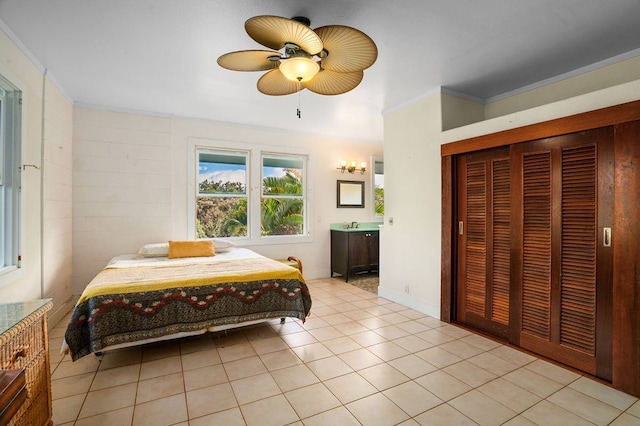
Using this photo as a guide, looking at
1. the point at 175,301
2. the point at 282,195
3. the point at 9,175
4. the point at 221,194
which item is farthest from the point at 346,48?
the point at 282,195

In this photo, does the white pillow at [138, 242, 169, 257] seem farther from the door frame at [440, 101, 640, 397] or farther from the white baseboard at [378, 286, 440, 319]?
the door frame at [440, 101, 640, 397]

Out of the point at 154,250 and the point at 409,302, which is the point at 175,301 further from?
the point at 409,302

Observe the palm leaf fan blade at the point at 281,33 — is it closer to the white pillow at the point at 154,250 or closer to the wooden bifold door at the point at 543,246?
the wooden bifold door at the point at 543,246

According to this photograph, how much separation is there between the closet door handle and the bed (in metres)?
2.56

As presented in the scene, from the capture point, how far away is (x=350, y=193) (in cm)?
617

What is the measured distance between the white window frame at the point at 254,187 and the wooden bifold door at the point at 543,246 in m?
2.86

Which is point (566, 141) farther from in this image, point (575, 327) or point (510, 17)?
point (575, 327)

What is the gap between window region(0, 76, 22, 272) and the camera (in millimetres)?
2615

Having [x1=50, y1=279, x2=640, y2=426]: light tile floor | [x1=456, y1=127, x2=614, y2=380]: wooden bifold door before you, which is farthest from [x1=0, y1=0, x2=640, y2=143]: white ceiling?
[x1=50, y1=279, x2=640, y2=426]: light tile floor

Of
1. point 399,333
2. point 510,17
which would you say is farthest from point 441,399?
point 510,17

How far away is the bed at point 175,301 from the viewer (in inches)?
98.5

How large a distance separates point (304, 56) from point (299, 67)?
0.08m

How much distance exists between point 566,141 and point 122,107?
17.0 feet

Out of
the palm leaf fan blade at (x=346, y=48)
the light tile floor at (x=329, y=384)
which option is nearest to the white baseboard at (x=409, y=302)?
the light tile floor at (x=329, y=384)
